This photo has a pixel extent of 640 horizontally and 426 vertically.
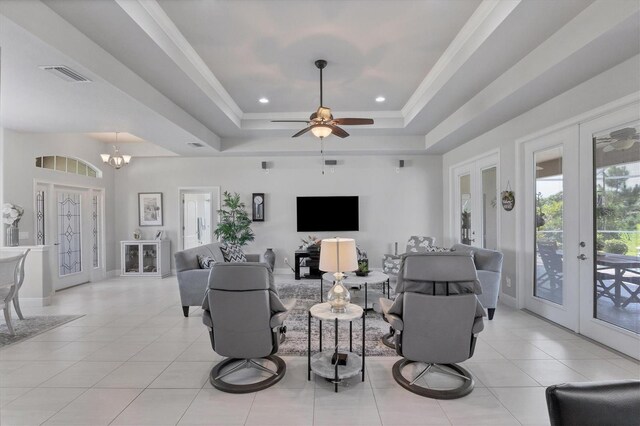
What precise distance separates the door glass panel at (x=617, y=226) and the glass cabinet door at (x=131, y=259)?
26.1ft

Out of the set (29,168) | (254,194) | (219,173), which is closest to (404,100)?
(254,194)

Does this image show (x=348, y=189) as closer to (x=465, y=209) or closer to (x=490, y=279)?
(x=465, y=209)

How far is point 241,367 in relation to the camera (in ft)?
8.77

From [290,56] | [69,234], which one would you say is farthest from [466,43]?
[69,234]

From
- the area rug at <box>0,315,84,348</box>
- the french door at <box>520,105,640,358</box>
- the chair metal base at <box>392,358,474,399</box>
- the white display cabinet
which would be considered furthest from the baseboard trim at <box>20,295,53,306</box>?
the french door at <box>520,105,640,358</box>

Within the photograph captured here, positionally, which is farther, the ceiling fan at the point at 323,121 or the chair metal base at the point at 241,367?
the ceiling fan at the point at 323,121

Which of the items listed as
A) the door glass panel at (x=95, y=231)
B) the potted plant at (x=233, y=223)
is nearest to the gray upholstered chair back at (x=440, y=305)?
the potted plant at (x=233, y=223)

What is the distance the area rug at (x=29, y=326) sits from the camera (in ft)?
11.3

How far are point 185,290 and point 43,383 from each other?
1.67m

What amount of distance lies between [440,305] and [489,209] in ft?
11.7

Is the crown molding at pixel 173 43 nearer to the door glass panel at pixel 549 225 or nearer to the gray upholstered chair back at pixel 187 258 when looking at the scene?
the gray upholstered chair back at pixel 187 258

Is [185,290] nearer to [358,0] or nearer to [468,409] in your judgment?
[468,409]

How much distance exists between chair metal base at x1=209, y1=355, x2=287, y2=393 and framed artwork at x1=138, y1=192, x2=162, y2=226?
5.30m

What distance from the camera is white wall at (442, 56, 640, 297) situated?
9.28 feet
